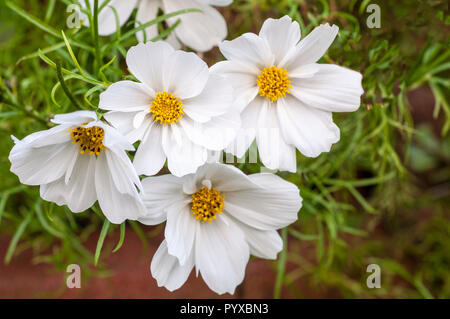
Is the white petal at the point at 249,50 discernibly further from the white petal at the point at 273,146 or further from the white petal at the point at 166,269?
the white petal at the point at 166,269

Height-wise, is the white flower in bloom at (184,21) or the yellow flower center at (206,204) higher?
the white flower in bloom at (184,21)

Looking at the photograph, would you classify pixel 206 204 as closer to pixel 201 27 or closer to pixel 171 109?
pixel 171 109

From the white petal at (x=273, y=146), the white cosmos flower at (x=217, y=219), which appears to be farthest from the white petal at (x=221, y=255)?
the white petal at (x=273, y=146)

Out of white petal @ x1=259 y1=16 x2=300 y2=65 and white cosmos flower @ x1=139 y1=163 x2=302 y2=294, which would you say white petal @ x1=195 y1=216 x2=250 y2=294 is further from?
white petal @ x1=259 y1=16 x2=300 y2=65

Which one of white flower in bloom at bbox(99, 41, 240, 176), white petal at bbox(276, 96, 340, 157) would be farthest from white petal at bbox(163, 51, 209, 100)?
white petal at bbox(276, 96, 340, 157)

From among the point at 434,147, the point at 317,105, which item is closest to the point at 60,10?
the point at 317,105

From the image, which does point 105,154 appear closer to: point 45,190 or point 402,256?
point 45,190
